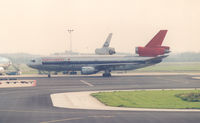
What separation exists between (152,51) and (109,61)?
11.7 meters

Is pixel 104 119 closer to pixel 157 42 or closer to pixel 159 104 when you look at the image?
pixel 159 104

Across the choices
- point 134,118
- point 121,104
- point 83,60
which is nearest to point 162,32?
point 83,60

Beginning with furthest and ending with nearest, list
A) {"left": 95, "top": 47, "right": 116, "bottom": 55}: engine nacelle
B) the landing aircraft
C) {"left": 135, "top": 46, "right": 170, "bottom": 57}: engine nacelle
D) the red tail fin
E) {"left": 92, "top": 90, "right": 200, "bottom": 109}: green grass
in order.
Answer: {"left": 95, "top": 47, "right": 116, "bottom": 55}: engine nacelle, the red tail fin, {"left": 135, "top": 46, "right": 170, "bottom": 57}: engine nacelle, the landing aircraft, {"left": 92, "top": 90, "right": 200, "bottom": 109}: green grass

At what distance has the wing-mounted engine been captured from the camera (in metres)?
97.8

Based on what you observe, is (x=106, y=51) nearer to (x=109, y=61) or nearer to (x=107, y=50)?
(x=107, y=50)

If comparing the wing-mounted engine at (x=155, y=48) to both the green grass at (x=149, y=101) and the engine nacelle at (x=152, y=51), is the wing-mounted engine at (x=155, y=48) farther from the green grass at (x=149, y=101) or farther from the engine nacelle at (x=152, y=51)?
the green grass at (x=149, y=101)

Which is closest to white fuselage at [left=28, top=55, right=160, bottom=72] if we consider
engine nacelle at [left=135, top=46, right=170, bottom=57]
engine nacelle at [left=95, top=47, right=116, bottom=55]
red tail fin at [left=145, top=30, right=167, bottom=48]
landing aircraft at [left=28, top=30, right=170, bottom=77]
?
landing aircraft at [left=28, top=30, right=170, bottom=77]

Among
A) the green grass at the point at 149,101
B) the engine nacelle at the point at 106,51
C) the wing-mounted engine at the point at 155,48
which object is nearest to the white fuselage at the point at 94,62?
the wing-mounted engine at the point at 155,48

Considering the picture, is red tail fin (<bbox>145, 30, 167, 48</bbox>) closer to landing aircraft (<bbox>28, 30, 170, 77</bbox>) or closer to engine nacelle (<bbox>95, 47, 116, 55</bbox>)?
landing aircraft (<bbox>28, 30, 170, 77</bbox>)

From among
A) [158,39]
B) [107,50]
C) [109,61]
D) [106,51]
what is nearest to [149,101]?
[109,61]

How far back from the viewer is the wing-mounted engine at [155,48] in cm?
9778

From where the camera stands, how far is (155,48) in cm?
9806

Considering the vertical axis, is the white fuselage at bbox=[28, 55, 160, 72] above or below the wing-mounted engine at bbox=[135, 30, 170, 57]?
below

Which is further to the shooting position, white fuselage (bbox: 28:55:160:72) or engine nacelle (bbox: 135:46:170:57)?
engine nacelle (bbox: 135:46:170:57)
